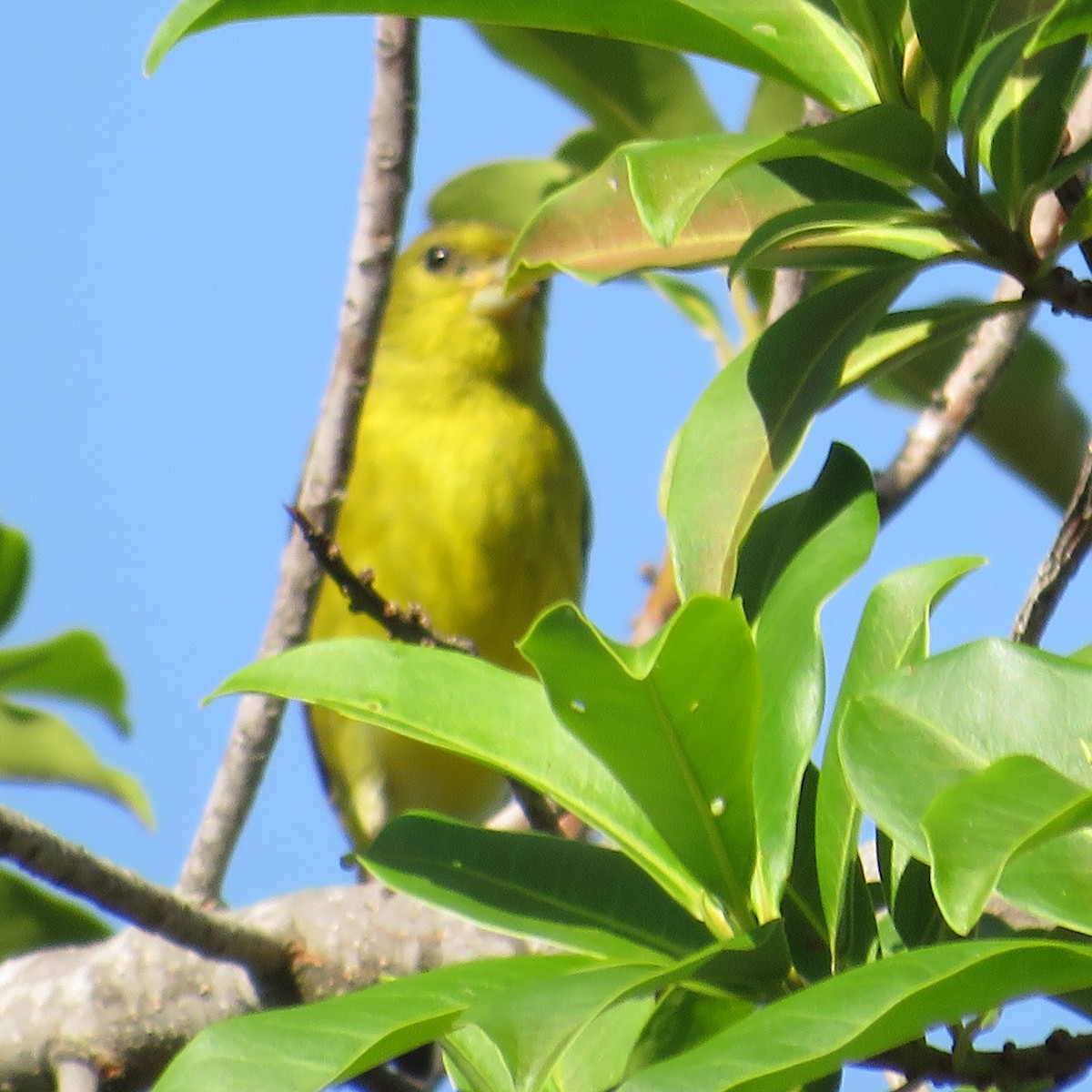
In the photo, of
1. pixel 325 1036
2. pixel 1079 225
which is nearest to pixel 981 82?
pixel 1079 225

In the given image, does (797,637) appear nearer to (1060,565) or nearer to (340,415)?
(1060,565)

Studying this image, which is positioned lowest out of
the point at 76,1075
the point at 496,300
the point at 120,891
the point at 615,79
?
the point at 76,1075

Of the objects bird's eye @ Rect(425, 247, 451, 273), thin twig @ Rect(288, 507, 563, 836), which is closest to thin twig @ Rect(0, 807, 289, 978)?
thin twig @ Rect(288, 507, 563, 836)

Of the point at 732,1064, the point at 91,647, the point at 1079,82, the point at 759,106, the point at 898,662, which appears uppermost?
the point at 759,106

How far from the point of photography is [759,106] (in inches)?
136

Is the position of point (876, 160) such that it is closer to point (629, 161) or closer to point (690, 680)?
point (629, 161)

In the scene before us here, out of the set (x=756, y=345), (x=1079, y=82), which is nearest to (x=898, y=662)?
(x=756, y=345)

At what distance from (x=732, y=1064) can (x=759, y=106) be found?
8.95ft

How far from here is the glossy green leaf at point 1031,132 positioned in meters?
1.42

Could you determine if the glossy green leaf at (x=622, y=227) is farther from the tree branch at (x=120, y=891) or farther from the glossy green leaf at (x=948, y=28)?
the tree branch at (x=120, y=891)

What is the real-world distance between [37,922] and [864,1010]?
7.29 ft

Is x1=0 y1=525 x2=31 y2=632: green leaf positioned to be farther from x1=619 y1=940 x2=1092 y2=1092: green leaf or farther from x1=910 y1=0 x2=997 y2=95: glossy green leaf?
x1=619 y1=940 x2=1092 y2=1092: green leaf

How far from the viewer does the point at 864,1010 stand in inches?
39.0

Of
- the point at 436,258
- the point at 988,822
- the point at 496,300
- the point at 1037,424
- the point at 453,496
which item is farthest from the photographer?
the point at 436,258
